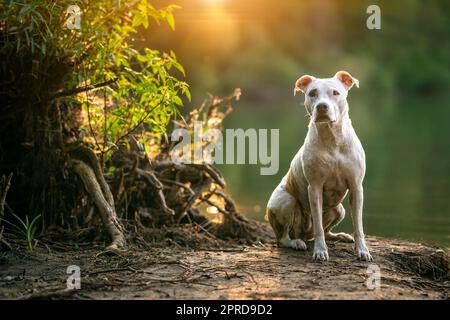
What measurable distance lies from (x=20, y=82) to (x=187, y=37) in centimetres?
3521

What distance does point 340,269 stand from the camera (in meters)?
5.36

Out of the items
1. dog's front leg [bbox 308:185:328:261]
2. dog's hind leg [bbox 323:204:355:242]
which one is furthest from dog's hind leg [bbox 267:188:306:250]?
dog's front leg [bbox 308:185:328:261]

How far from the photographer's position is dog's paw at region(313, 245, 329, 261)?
18.8 ft

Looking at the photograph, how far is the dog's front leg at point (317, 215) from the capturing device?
5.84m

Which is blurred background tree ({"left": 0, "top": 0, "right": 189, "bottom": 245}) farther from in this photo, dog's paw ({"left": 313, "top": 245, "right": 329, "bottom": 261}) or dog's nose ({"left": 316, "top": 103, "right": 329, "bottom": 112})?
dog's paw ({"left": 313, "top": 245, "right": 329, "bottom": 261})

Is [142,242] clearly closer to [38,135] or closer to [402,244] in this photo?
[38,135]

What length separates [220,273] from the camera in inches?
206

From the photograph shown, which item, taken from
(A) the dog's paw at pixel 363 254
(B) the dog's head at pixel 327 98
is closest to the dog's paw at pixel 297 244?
(A) the dog's paw at pixel 363 254

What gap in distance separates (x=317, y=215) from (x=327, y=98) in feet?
3.65

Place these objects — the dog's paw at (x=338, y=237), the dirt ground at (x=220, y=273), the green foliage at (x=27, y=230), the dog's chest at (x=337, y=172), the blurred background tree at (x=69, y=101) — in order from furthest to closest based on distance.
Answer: the dog's paw at (x=338, y=237)
the blurred background tree at (x=69, y=101)
the green foliage at (x=27, y=230)
the dog's chest at (x=337, y=172)
the dirt ground at (x=220, y=273)

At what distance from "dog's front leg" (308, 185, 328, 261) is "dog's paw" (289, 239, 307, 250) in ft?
1.23

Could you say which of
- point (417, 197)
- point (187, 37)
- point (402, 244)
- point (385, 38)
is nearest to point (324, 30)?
point (385, 38)

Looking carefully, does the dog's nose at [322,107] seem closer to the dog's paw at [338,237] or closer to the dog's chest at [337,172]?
the dog's chest at [337,172]

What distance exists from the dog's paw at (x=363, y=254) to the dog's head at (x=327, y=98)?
122cm
